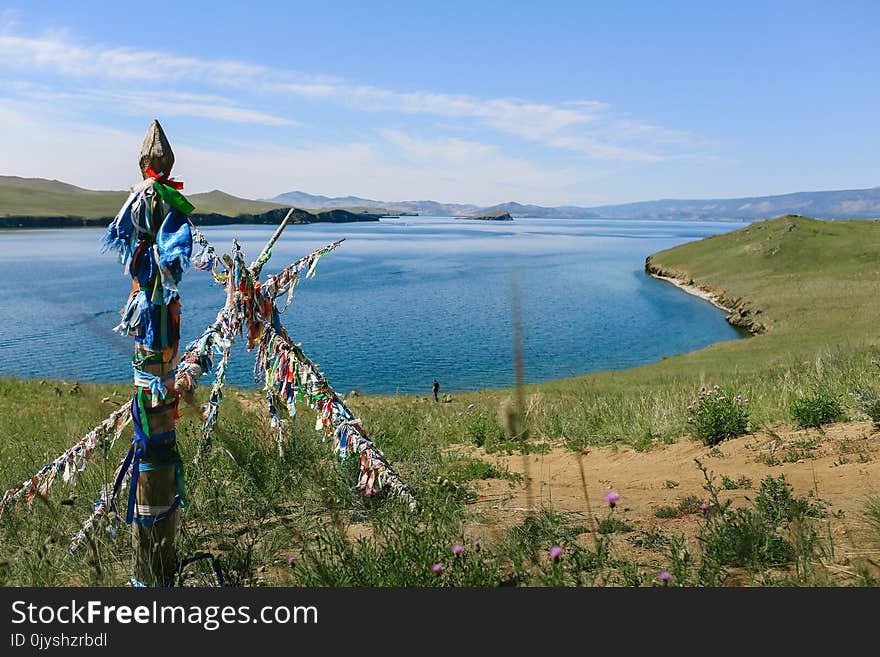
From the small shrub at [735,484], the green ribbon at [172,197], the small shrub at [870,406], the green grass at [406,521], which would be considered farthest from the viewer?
the small shrub at [870,406]

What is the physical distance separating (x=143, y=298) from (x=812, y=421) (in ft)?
25.8

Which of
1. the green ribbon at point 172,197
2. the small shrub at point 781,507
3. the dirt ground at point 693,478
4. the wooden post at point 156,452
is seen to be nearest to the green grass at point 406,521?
the small shrub at point 781,507

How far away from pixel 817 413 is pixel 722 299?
179ft

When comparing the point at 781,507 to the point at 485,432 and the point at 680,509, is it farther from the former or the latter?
the point at 485,432

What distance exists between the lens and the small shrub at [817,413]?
7984 millimetres

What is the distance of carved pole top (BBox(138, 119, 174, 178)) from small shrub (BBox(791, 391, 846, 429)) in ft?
25.8

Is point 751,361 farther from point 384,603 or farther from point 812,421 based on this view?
point 384,603

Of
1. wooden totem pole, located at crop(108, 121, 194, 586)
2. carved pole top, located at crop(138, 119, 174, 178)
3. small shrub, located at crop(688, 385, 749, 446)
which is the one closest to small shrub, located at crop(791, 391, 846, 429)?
small shrub, located at crop(688, 385, 749, 446)

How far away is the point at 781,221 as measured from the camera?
77.2 meters

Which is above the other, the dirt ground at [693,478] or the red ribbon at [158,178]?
the red ribbon at [158,178]

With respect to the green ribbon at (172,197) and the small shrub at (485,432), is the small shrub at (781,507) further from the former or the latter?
the small shrub at (485,432)

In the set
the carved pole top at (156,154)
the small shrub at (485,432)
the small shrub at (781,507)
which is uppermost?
the carved pole top at (156,154)

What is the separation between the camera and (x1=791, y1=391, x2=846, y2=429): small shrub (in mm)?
7984

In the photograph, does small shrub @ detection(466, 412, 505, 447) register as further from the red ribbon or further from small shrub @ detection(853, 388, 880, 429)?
the red ribbon
